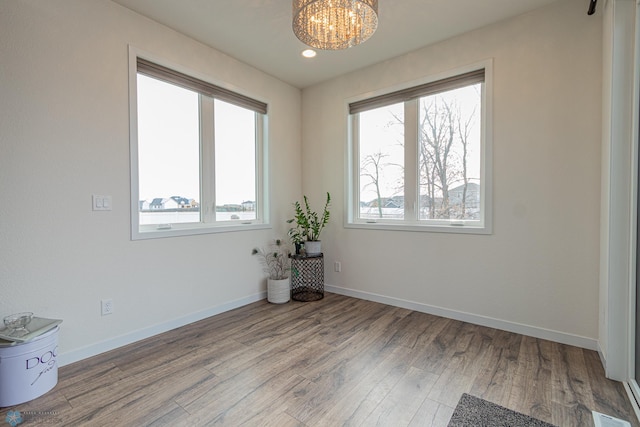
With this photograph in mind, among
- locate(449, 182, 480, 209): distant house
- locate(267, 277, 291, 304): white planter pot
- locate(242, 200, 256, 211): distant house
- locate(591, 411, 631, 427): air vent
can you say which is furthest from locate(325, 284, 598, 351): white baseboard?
locate(242, 200, 256, 211): distant house

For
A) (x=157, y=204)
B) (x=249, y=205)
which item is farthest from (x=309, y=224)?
(x=157, y=204)

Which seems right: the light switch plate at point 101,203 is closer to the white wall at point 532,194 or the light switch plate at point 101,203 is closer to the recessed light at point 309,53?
the recessed light at point 309,53

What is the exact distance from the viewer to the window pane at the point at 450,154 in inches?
116

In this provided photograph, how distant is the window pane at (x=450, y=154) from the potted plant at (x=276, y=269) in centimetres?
177

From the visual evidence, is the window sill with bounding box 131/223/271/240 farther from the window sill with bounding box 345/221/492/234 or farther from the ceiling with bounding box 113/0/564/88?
the ceiling with bounding box 113/0/564/88

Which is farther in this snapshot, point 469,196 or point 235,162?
point 235,162

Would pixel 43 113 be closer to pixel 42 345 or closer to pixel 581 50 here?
pixel 42 345

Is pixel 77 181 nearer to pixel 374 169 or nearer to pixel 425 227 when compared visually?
pixel 374 169

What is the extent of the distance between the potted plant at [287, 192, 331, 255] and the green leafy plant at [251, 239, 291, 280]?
0.80ft

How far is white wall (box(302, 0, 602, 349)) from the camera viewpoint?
2334 millimetres

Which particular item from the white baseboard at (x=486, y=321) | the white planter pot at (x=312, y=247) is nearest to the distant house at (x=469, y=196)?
the white baseboard at (x=486, y=321)

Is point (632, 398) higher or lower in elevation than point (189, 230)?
lower

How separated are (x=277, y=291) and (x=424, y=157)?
224cm

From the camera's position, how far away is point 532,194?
255 centimetres
